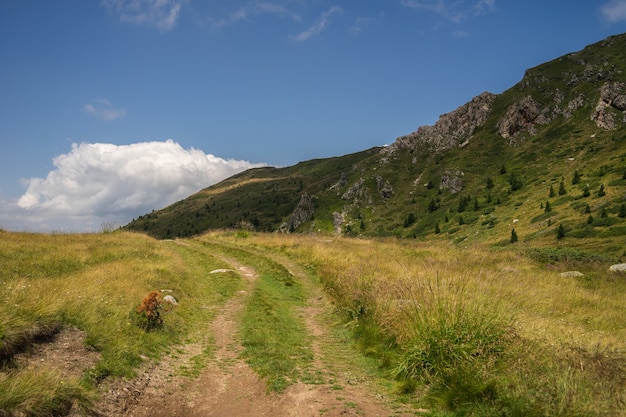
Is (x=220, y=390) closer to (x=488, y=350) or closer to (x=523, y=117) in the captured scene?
(x=488, y=350)

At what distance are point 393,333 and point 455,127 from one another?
155 meters

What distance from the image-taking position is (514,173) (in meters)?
102

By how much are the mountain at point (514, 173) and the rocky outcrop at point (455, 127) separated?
0.47 m

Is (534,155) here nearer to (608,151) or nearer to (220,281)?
(608,151)

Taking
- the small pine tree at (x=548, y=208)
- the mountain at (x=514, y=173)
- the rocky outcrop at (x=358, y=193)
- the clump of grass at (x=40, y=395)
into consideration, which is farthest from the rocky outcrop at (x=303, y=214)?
the clump of grass at (x=40, y=395)

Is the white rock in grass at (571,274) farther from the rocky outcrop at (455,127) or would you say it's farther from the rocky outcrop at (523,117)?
the rocky outcrop at (455,127)

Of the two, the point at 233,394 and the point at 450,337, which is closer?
the point at 450,337

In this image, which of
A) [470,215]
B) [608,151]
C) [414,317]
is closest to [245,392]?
[414,317]

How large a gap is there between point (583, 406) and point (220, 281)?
66.9 ft

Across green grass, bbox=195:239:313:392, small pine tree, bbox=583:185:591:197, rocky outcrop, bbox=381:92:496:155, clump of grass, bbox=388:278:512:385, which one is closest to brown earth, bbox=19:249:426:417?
green grass, bbox=195:239:313:392

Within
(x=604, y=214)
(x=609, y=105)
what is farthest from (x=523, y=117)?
(x=604, y=214)

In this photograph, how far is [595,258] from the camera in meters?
31.6

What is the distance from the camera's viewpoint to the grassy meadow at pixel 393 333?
6.52 metres

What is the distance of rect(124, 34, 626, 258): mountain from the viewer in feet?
210
